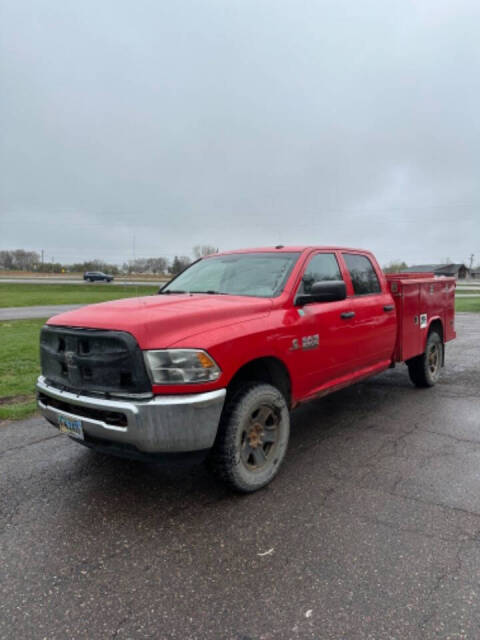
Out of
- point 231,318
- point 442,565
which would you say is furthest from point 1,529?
point 442,565

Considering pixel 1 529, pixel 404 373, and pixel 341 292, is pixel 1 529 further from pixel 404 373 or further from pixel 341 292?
pixel 404 373

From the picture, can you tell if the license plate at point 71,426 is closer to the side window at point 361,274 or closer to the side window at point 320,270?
the side window at point 320,270

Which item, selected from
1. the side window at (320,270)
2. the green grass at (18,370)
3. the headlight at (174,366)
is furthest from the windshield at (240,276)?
the green grass at (18,370)

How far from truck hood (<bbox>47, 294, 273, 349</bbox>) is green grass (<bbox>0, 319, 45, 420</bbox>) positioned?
2579 millimetres

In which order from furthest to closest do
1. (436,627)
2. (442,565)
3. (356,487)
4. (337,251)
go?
(337,251) < (356,487) < (442,565) < (436,627)

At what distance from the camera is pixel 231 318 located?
3.29 metres

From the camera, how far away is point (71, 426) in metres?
3.17

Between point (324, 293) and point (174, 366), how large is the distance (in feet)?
4.96

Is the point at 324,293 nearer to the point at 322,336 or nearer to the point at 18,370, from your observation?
the point at 322,336

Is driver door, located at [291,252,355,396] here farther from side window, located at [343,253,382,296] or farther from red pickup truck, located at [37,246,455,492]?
side window, located at [343,253,382,296]

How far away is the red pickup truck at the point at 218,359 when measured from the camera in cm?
286

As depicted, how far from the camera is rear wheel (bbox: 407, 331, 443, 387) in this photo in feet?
20.6

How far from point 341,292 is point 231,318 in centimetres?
108

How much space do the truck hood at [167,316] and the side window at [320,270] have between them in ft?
2.02
